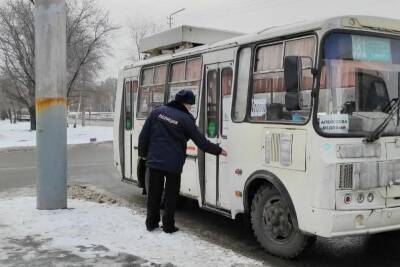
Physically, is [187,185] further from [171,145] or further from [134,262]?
[134,262]

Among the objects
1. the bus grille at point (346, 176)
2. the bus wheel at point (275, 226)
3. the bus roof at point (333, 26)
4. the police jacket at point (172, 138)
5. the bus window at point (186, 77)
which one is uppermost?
the bus roof at point (333, 26)

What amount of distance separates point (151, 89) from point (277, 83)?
4.00 m

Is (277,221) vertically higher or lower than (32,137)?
higher

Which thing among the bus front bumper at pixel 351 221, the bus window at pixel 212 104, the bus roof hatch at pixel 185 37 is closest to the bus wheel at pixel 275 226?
the bus front bumper at pixel 351 221

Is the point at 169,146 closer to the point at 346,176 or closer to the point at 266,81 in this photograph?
the point at 266,81

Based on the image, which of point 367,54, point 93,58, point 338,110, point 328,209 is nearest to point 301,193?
point 328,209

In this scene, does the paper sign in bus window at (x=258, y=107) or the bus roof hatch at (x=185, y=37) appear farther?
the bus roof hatch at (x=185, y=37)

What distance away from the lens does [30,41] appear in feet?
125

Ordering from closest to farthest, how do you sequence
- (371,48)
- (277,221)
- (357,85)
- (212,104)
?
(357,85)
(371,48)
(277,221)
(212,104)

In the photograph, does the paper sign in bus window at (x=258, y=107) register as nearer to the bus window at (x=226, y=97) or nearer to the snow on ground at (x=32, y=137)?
the bus window at (x=226, y=97)

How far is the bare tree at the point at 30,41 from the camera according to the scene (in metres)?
37.9

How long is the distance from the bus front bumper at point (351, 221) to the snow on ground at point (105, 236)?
0.84 meters

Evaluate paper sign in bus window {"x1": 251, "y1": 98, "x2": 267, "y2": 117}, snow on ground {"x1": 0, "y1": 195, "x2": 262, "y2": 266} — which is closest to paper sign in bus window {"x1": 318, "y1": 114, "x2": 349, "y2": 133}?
paper sign in bus window {"x1": 251, "y1": 98, "x2": 267, "y2": 117}

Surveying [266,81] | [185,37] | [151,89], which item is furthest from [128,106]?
[266,81]
